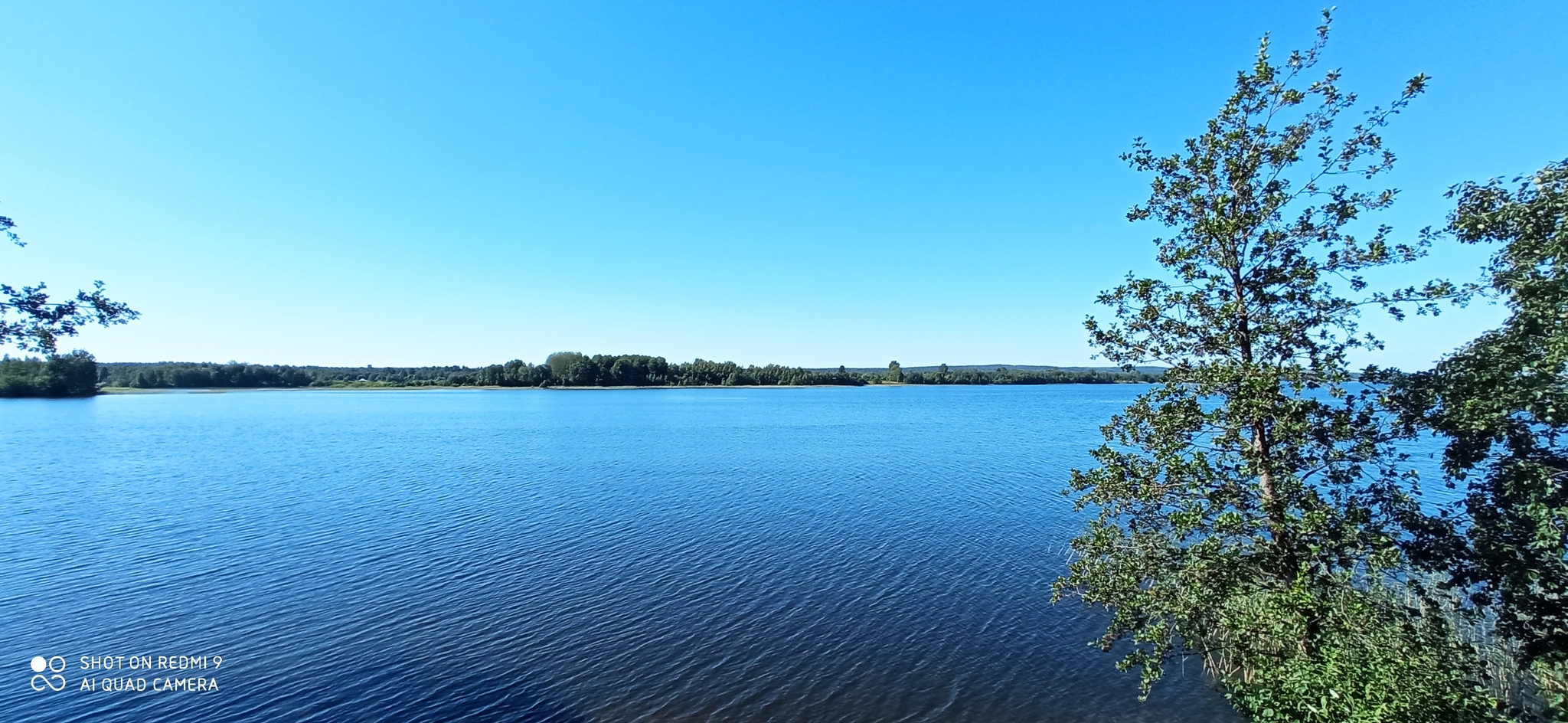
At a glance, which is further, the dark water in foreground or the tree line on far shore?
the tree line on far shore

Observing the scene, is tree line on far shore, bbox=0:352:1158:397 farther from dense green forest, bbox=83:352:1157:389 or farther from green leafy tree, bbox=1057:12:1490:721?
green leafy tree, bbox=1057:12:1490:721

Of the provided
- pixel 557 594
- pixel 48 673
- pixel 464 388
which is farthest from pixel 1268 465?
pixel 464 388

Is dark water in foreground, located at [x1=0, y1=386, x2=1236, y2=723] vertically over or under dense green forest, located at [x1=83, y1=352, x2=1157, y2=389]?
under

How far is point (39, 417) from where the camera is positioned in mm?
69938

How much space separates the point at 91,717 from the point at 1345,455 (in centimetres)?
1868

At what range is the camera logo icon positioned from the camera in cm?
1123

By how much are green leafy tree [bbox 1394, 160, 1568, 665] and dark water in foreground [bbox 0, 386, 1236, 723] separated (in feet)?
14.1

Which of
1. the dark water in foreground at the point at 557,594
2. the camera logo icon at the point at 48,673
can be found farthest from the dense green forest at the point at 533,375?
the camera logo icon at the point at 48,673

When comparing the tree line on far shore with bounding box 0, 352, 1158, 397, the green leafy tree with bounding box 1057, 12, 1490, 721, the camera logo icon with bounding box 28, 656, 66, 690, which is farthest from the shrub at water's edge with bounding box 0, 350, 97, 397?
the green leafy tree with bounding box 1057, 12, 1490, 721

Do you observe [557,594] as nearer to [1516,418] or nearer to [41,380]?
[1516,418]

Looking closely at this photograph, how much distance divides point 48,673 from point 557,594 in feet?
28.6

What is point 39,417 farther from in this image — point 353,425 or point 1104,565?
point 1104,565

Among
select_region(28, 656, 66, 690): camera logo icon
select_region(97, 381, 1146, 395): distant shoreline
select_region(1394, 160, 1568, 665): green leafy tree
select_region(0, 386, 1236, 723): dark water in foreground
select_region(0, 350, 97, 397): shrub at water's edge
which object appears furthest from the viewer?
select_region(97, 381, 1146, 395): distant shoreline

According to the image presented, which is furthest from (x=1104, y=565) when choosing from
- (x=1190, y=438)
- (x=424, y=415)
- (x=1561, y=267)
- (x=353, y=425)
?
(x=424, y=415)
